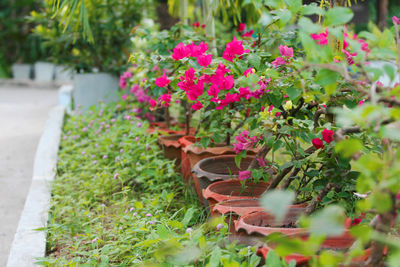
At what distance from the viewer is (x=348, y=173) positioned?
1.78 m

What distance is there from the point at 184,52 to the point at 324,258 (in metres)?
1.46

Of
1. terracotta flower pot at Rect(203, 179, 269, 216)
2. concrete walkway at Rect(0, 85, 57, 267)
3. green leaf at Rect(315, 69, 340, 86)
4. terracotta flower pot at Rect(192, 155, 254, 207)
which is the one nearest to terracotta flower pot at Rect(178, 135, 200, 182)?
terracotta flower pot at Rect(192, 155, 254, 207)

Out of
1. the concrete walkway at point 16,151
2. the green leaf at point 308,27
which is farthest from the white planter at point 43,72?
the green leaf at point 308,27

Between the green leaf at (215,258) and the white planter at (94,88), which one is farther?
the white planter at (94,88)

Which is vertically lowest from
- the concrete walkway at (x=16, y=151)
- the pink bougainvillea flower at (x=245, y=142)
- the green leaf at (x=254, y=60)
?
the concrete walkway at (x=16, y=151)

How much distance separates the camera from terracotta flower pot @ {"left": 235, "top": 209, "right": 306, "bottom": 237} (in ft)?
5.09

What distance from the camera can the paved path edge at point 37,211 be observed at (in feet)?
7.22

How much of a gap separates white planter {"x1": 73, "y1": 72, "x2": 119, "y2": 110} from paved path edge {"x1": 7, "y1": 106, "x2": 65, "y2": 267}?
105 cm

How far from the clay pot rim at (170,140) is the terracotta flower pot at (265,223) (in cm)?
146

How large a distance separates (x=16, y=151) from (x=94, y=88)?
123 centimetres

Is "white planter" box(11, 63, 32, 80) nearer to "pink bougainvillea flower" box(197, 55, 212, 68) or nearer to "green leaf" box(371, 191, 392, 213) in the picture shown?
"pink bougainvillea flower" box(197, 55, 212, 68)

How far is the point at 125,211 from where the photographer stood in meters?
2.57

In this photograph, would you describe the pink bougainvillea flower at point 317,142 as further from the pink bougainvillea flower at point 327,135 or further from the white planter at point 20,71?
the white planter at point 20,71

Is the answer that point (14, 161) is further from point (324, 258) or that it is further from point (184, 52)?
point (324, 258)
